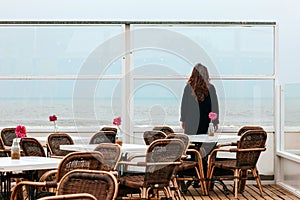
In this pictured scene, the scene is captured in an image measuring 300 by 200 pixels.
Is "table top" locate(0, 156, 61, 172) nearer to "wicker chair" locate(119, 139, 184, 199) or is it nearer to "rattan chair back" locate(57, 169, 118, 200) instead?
"wicker chair" locate(119, 139, 184, 199)

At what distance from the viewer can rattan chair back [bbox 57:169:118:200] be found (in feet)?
18.7

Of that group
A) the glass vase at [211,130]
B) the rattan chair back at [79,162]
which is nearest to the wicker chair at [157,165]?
the rattan chair back at [79,162]

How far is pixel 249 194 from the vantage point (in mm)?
12117

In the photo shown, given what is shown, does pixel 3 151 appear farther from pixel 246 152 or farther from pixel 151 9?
pixel 151 9

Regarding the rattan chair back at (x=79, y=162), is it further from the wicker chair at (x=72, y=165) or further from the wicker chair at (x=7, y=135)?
the wicker chair at (x=7, y=135)

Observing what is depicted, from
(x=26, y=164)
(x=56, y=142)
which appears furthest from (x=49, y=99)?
(x=26, y=164)

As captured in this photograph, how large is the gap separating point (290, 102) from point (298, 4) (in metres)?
12.2

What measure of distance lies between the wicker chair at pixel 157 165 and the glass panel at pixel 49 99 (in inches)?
160

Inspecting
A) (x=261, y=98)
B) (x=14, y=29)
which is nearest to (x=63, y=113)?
(x=14, y=29)

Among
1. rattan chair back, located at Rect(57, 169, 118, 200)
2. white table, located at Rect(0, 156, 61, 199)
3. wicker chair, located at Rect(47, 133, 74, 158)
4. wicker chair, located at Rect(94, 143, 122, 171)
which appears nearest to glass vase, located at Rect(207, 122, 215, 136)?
wicker chair, located at Rect(47, 133, 74, 158)

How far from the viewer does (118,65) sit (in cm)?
1331

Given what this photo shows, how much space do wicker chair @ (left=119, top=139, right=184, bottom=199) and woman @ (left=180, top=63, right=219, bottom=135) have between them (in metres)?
2.85

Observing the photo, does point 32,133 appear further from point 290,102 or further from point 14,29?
point 290,102

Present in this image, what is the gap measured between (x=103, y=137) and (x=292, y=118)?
3080 mm
